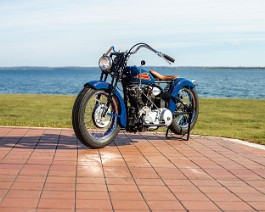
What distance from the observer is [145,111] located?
24.0 ft

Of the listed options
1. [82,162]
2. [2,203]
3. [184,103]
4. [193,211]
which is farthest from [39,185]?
[184,103]

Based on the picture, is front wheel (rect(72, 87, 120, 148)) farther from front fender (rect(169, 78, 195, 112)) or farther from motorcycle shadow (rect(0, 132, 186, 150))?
front fender (rect(169, 78, 195, 112))

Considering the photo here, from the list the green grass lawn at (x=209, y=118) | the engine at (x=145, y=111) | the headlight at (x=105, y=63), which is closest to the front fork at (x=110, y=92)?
the headlight at (x=105, y=63)

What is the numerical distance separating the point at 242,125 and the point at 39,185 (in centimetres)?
765

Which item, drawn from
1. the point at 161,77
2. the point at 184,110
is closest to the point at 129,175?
the point at 161,77

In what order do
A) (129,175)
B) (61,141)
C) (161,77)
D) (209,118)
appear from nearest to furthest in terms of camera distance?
(129,175) → (61,141) → (161,77) → (209,118)

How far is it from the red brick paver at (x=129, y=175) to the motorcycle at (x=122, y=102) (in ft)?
1.03

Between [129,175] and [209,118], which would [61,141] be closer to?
[129,175]

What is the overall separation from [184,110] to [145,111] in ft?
3.65

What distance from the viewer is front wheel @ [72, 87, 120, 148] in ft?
21.6

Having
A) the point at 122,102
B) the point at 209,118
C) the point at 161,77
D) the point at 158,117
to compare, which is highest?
the point at 161,77

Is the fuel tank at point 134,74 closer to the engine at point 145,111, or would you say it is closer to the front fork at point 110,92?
the engine at point 145,111

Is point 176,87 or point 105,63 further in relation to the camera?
point 176,87

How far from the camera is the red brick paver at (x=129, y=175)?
4320 mm
